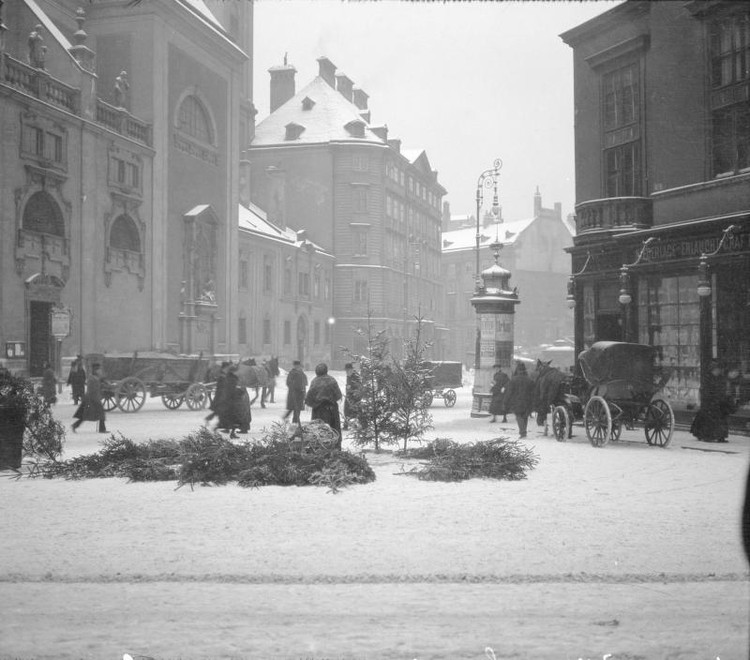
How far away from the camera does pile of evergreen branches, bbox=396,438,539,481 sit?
1114cm

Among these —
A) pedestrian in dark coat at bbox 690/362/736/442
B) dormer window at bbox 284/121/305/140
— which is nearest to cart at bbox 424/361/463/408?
pedestrian in dark coat at bbox 690/362/736/442

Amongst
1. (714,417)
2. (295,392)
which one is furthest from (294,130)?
(714,417)

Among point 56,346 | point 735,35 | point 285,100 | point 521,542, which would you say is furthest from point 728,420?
point 285,100

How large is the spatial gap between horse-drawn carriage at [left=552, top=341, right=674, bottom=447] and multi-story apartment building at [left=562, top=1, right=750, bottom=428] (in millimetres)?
2393

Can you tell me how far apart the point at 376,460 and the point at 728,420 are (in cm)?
807

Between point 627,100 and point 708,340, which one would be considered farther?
point 627,100

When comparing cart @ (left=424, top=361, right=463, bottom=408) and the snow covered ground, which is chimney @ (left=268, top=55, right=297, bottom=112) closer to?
cart @ (left=424, top=361, right=463, bottom=408)

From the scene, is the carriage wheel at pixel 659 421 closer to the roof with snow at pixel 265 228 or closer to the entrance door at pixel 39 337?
the entrance door at pixel 39 337

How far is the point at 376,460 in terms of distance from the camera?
1328 centimetres

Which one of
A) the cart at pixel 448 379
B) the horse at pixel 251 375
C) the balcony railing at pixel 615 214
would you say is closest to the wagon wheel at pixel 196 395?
the horse at pixel 251 375

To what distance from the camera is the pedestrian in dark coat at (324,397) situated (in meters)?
13.8

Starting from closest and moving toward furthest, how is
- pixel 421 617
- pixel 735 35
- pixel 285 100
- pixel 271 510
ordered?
pixel 421 617 → pixel 271 510 → pixel 735 35 → pixel 285 100

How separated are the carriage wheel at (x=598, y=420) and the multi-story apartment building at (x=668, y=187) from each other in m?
3.32

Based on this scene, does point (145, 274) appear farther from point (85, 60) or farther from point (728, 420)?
point (728, 420)
